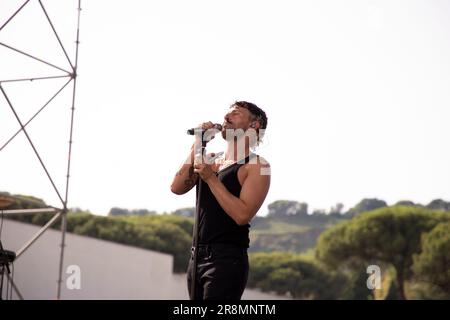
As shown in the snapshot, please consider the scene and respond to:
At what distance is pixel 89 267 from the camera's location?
23.3m

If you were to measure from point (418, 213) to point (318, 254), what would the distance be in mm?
5620

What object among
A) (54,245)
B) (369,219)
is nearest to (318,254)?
(369,219)

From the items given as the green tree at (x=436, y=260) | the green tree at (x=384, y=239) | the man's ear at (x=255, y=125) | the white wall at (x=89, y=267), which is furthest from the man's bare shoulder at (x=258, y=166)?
the green tree at (x=384, y=239)

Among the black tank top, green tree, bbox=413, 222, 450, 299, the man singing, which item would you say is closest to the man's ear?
the man singing

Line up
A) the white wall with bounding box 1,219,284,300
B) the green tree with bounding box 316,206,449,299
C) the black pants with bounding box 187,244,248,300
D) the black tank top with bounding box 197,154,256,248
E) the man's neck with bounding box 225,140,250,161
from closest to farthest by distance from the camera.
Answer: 1. the black pants with bounding box 187,244,248,300
2. the black tank top with bounding box 197,154,256,248
3. the man's neck with bounding box 225,140,250,161
4. the white wall with bounding box 1,219,284,300
5. the green tree with bounding box 316,206,449,299

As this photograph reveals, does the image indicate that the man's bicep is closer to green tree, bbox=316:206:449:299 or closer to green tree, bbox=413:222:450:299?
green tree, bbox=413:222:450:299

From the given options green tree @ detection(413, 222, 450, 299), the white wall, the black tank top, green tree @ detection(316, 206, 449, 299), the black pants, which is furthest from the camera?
green tree @ detection(316, 206, 449, 299)

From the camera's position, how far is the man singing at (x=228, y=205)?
3.47m

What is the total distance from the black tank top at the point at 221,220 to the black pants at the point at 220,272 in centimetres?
4

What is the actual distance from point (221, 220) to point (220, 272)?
0.28 metres

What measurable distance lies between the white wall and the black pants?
1892cm

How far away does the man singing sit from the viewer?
11.4 ft

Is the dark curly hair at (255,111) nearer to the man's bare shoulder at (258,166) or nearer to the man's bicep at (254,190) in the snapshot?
the man's bare shoulder at (258,166)

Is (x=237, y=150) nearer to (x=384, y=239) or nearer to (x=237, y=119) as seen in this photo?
(x=237, y=119)
